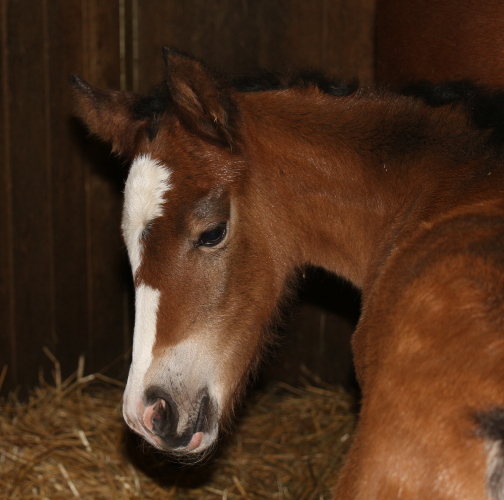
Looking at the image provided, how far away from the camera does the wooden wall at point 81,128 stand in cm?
352

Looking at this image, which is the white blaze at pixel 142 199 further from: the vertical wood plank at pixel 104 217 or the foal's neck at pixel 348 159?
the vertical wood plank at pixel 104 217

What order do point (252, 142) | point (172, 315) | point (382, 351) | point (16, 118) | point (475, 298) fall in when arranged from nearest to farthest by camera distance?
point (475, 298) < point (382, 351) < point (172, 315) < point (252, 142) < point (16, 118)

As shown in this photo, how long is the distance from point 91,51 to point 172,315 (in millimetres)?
2026

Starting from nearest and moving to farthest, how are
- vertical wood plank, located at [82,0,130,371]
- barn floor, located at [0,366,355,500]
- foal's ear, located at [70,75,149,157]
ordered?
foal's ear, located at [70,75,149,157], barn floor, located at [0,366,355,500], vertical wood plank, located at [82,0,130,371]

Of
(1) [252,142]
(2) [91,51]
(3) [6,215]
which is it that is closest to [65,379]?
(3) [6,215]

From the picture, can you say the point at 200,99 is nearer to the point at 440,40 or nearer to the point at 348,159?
the point at 348,159

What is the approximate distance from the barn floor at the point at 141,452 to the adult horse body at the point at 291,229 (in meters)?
0.82

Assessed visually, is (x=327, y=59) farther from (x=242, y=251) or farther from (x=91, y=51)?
(x=242, y=251)

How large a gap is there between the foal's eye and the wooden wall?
4.41 feet

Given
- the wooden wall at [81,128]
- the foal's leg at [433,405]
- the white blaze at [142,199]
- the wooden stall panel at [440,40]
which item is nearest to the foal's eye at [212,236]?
the white blaze at [142,199]

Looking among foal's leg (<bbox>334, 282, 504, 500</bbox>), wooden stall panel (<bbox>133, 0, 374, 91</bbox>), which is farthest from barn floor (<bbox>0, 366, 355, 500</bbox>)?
wooden stall panel (<bbox>133, 0, 374, 91</bbox>)

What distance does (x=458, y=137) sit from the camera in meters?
2.28

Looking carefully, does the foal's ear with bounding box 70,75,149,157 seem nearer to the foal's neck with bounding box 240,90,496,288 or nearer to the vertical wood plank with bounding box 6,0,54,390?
the foal's neck with bounding box 240,90,496,288

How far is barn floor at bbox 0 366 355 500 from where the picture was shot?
311cm
